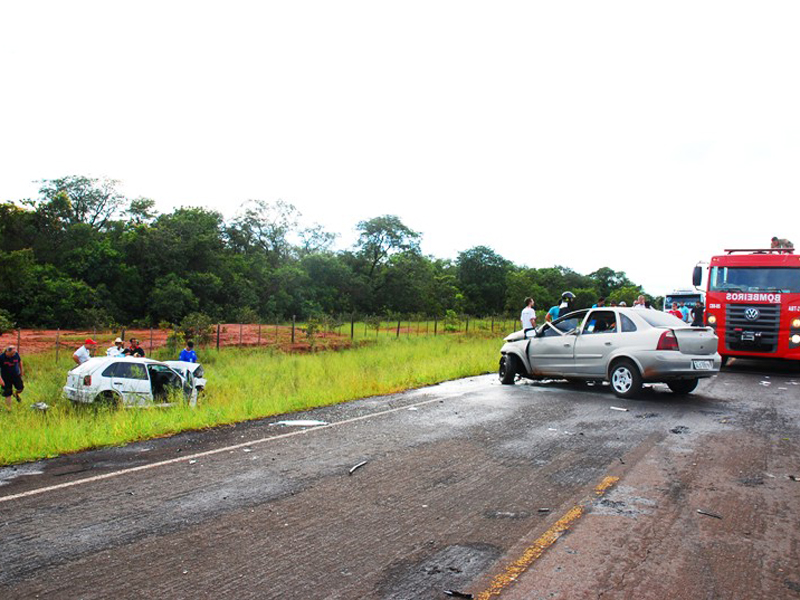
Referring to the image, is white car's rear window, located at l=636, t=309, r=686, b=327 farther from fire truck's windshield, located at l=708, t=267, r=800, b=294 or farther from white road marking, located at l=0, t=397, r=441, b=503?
fire truck's windshield, located at l=708, t=267, r=800, b=294

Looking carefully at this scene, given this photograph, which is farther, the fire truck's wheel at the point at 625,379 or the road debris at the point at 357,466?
the fire truck's wheel at the point at 625,379

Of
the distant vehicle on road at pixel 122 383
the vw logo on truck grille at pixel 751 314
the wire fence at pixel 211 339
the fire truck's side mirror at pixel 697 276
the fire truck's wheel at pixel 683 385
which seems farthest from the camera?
the wire fence at pixel 211 339

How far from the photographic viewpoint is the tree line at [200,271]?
41406 mm

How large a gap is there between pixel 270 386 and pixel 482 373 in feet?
17.8

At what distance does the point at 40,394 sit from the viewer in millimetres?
15070

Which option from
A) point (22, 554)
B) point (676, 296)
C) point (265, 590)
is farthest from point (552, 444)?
point (676, 296)

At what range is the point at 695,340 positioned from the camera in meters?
10.8

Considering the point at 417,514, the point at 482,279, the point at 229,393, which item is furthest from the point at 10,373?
the point at 482,279

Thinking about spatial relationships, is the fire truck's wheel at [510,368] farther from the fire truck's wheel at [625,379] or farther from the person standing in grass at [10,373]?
the person standing in grass at [10,373]

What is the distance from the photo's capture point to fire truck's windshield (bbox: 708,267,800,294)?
617 inches

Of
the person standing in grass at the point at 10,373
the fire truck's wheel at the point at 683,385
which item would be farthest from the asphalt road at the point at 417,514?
the person standing in grass at the point at 10,373

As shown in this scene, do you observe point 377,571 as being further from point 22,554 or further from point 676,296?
point 676,296

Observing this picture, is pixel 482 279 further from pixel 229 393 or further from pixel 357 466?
pixel 357 466

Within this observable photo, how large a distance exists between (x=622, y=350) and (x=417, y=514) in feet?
24.7
